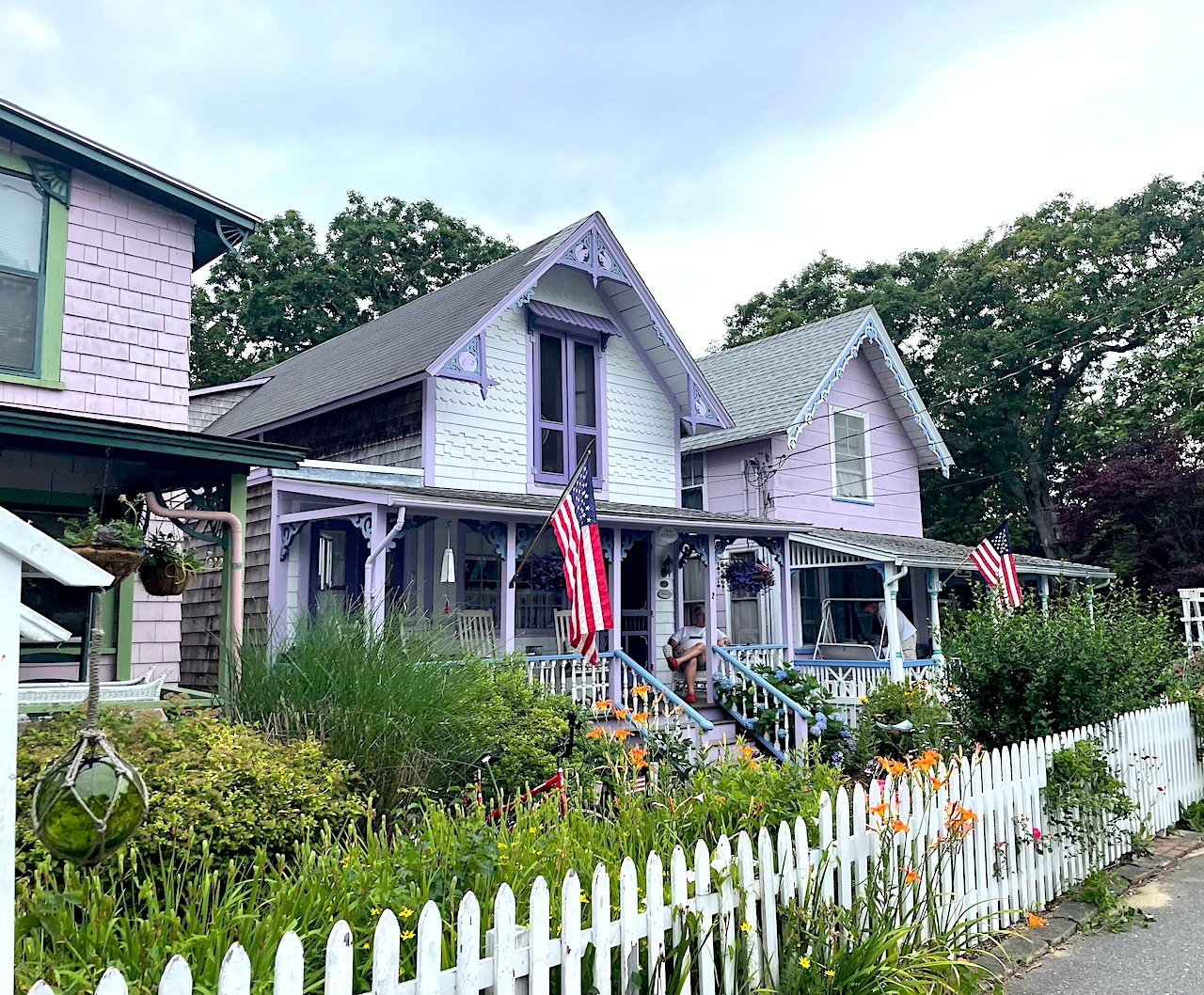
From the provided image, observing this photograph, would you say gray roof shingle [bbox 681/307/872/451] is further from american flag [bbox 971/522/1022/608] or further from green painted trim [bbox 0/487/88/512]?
green painted trim [bbox 0/487/88/512]

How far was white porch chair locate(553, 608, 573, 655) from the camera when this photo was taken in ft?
47.1

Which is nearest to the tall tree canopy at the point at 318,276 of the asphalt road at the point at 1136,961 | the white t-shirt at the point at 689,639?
the white t-shirt at the point at 689,639

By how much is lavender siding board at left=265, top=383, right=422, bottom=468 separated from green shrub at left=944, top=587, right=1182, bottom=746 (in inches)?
303

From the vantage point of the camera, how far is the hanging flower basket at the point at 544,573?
531 inches

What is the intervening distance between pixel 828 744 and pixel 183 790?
8470mm

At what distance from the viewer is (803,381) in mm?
20312

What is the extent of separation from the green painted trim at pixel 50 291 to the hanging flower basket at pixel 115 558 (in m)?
2.63

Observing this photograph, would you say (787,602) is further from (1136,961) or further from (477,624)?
(1136,961)

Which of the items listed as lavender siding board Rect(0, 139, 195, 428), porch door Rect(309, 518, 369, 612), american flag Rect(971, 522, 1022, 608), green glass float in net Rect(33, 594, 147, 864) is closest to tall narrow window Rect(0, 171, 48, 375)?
lavender siding board Rect(0, 139, 195, 428)

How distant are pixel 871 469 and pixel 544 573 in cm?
1096

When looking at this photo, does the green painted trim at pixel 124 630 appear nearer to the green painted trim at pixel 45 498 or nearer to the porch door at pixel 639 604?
the green painted trim at pixel 45 498

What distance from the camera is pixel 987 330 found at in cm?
3188

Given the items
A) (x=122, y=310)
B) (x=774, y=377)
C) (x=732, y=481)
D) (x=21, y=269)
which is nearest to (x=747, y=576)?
(x=732, y=481)

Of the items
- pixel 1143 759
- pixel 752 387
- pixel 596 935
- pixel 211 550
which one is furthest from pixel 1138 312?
pixel 596 935
